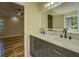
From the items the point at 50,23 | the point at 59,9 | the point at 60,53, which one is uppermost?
the point at 59,9

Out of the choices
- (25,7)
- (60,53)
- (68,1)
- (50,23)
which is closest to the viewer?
(60,53)

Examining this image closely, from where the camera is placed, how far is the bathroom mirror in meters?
2.48

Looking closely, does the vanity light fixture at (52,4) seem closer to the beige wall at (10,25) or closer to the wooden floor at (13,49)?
the beige wall at (10,25)

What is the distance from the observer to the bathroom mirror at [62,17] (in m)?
2.48

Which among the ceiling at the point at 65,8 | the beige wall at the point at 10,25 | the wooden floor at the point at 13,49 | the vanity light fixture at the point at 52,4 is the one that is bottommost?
the wooden floor at the point at 13,49

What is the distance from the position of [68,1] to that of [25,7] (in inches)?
65.8

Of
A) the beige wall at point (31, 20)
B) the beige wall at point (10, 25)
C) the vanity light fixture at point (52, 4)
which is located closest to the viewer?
the vanity light fixture at point (52, 4)

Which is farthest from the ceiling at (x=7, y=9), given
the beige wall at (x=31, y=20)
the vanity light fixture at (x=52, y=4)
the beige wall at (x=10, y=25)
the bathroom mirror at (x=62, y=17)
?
the bathroom mirror at (x=62, y=17)

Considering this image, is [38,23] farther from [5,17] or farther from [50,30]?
[5,17]

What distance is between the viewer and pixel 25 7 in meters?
3.76

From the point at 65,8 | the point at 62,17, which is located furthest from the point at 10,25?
the point at 65,8

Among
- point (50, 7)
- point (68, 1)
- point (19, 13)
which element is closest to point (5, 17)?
point (19, 13)

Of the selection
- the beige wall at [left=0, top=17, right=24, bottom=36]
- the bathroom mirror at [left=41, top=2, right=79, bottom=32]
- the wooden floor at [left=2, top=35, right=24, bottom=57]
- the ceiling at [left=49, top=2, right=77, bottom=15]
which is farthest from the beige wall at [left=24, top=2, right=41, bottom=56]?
the ceiling at [left=49, top=2, right=77, bottom=15]

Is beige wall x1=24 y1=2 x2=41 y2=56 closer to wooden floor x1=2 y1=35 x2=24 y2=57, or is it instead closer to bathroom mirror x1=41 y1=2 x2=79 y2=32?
bathroom mirror x1=41 y1=2 x2=79 y2=32
